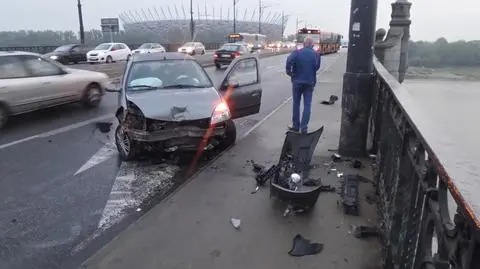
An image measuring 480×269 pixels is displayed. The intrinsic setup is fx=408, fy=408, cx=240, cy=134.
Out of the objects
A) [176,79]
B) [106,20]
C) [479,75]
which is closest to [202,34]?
[106,20]

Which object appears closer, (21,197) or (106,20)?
(21,197)

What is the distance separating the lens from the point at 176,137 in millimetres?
6125

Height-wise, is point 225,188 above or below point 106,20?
below

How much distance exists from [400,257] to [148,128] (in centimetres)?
428

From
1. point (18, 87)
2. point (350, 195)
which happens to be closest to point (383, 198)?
point (350, 195)

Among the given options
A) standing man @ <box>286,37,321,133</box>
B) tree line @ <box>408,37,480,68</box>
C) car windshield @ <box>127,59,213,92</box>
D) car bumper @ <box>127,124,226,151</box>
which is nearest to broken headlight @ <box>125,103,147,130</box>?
car bumper @ <box>127,124,226,151</box>

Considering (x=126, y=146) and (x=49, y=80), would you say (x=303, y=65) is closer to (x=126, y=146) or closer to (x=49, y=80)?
(x=126, y=146)

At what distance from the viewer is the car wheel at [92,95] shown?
38.1 ft

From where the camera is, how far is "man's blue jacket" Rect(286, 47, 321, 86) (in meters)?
7.79

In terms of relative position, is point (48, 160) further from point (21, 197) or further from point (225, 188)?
point (225, 188)

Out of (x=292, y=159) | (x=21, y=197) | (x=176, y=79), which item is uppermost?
(x=176, y=79)

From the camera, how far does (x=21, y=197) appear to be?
16.7 feet

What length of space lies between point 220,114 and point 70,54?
96.1 feet

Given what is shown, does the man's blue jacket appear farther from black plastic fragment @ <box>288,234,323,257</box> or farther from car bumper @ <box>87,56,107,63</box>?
car bumper @ <box>87,56,107,63</box>
